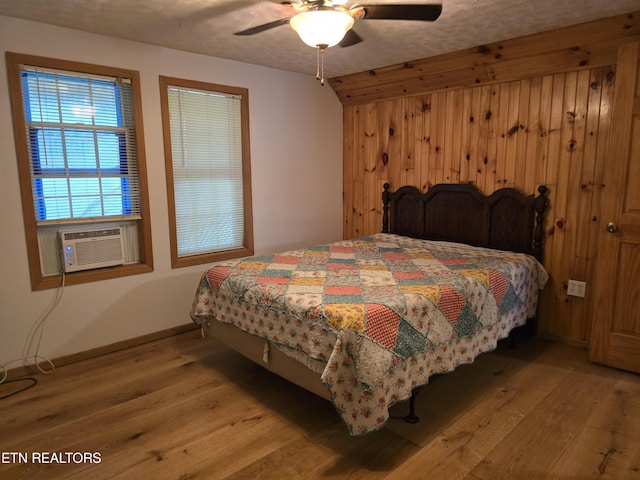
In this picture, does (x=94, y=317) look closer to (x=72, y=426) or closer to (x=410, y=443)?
(x=72, y=426)

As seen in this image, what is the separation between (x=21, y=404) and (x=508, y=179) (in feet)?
12.3

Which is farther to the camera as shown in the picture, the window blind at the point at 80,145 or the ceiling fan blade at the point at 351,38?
the window blind at the point at 80,145

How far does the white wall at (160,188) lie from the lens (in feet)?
8.80

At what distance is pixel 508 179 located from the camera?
3.43 m

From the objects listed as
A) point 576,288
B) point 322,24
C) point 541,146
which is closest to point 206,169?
point 322,24

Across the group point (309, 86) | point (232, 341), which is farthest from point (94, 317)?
point (309, 86)

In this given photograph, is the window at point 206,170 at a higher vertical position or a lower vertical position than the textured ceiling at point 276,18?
lower

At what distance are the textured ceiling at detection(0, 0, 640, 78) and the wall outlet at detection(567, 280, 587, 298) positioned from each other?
1.79 meters

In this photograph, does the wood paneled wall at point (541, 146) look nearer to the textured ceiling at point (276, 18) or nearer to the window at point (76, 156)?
the textured ceiling at point (276, 18)

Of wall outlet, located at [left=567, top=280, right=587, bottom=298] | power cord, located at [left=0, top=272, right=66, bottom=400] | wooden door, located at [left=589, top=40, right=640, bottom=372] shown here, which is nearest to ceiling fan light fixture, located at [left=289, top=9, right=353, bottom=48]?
wooden door, located at [left=589, top=40, right=640, bottom=372]

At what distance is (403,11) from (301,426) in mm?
2159

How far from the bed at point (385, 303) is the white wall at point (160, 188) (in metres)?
0.76

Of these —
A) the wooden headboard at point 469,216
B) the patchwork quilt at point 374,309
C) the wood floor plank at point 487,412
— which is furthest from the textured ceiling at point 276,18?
the wood floor plank at point 487,412

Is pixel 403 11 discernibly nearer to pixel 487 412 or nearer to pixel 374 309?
pixel 374 309
